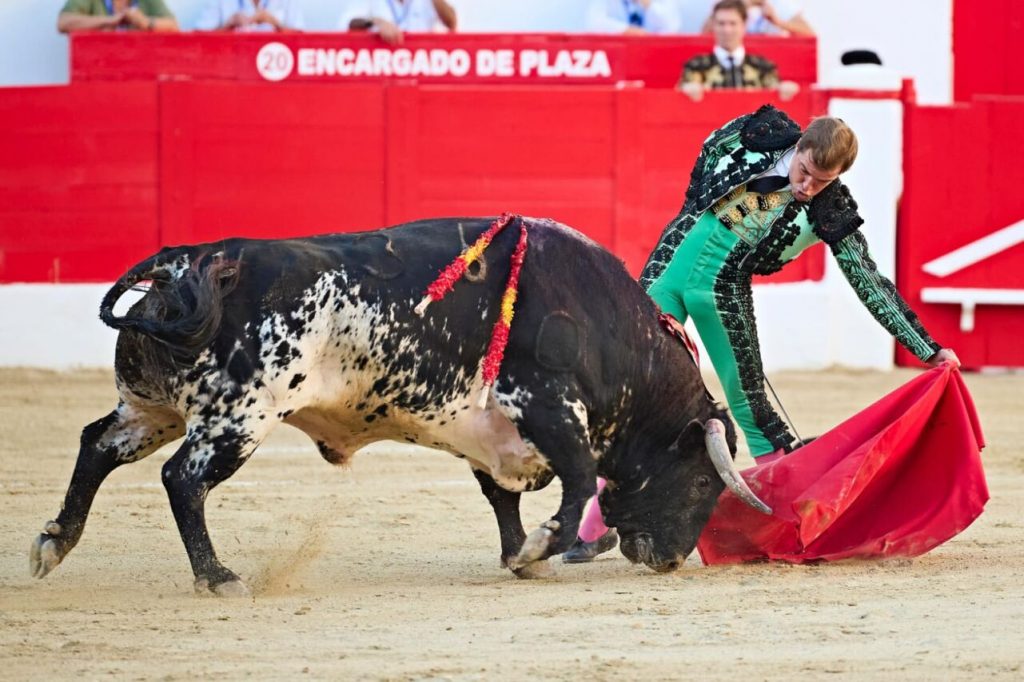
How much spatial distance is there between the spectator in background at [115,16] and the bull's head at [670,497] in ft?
16.7

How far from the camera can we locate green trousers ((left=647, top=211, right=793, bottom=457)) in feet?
15.1

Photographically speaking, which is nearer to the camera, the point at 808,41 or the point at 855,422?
the point at 855,422

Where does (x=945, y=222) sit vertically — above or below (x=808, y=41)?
below

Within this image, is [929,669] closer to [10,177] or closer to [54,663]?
[54,663]

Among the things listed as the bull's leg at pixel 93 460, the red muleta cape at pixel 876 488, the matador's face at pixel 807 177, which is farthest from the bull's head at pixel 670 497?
the bull's leg at pixel 93 460

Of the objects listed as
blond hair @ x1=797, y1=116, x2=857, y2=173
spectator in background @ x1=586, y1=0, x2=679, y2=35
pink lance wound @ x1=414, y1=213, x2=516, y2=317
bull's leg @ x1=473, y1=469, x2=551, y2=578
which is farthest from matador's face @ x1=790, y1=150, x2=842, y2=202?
spectator in background @ x1=586, y1=0, x2=679, y2=35

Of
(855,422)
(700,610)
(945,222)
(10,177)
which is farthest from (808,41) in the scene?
(700,610)

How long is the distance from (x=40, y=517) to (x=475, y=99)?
4.02 metres

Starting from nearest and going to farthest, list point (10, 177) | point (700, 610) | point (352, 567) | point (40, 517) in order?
point (700, 610)
point (352, 567)
point (40, 517)
point (10, 177)

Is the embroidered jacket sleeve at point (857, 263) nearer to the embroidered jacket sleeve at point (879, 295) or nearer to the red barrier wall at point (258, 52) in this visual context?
the embroidered jacket sleeve at point (879, 295)

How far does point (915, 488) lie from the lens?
459cm

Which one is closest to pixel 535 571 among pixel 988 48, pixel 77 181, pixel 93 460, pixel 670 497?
pixel 670 497

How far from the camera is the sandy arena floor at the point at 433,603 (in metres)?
3.40

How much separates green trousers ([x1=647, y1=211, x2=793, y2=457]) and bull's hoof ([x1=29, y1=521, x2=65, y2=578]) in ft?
5.32
